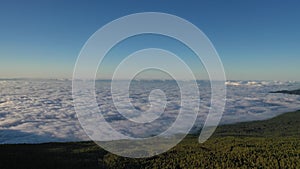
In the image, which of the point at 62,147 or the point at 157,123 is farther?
the point at 157,123

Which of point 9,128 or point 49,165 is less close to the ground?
point 49,165

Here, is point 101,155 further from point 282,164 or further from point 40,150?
point 282,164

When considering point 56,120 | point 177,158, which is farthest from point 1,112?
point 177,158

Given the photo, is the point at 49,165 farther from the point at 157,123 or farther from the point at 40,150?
the point at 157,123

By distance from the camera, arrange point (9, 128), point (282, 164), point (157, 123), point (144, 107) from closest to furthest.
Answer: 1. point (282, 164)
2. point (9, 128)
3. point (157, 123)
4. point (144, 107)

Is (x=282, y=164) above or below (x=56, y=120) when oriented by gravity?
above

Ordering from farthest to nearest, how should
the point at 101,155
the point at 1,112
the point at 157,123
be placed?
the point at 1,112
the point at 157,123
the point at 101,155

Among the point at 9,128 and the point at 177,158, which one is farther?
the point at 9,128

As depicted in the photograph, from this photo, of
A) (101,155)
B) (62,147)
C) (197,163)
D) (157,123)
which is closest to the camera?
(197,163)

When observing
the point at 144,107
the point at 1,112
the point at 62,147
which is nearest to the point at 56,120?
the point at 1,112
